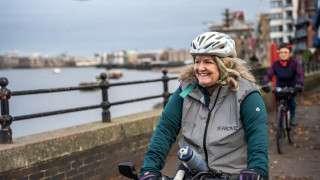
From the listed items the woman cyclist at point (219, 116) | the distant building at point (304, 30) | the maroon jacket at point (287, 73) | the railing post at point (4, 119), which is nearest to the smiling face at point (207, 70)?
the woman cyclist at point (219, 116)

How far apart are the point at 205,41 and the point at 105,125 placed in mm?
3832

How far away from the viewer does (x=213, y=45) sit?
2.43 meters

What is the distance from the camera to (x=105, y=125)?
6.02 m

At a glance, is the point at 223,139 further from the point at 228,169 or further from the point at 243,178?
the point at 243,178

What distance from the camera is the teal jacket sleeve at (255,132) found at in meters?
2.25

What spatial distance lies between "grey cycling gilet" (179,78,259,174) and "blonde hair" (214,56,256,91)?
0.04 m

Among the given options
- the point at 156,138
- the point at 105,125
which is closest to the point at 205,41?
the point at 156,138

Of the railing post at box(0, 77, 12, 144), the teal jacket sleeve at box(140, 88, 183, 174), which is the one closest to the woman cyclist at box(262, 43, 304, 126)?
the railing post at box(0, 77, 12, 144)

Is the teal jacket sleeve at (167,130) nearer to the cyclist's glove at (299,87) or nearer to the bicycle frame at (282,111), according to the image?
the bicycle frame at (282,111)

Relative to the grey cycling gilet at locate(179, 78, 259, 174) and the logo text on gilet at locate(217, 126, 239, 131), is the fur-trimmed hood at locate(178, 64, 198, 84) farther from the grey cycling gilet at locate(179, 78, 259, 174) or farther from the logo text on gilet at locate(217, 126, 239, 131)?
the logo text on gilet at locate(217, 126, 239, 131)

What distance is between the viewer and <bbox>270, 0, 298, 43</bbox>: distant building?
332ft

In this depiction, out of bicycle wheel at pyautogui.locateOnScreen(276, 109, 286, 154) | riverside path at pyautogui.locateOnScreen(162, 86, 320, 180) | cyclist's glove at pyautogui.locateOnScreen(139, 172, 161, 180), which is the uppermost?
cyclist's glove at pyautogui.locateOnScreen(139, 172, 161, 180)

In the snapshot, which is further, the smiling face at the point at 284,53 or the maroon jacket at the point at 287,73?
the maroon jacket at the point at 287,73

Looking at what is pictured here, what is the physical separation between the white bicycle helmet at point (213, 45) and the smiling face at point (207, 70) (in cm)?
6
